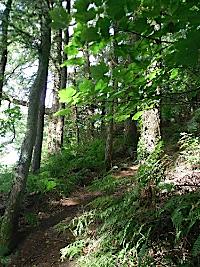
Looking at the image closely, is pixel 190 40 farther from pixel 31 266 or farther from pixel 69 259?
pixel 31 266

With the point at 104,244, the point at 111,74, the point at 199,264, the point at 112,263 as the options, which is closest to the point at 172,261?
the point at 199,264

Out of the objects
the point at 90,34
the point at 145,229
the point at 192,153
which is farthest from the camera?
the point at 192,153

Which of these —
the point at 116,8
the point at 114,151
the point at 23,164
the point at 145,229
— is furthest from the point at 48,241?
the point at 116,8

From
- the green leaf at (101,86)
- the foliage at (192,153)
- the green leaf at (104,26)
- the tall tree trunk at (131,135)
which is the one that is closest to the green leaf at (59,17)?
the green leaf at (104,26)

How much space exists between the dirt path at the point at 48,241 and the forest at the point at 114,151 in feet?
0.10

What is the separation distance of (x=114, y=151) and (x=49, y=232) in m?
5.79

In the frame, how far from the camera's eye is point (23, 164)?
773 centimetres

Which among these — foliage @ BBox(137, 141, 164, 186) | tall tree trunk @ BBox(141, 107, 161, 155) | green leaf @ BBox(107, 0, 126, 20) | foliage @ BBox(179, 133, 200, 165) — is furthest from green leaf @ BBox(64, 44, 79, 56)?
tall tree trunk @ BBox(141, 107, 161, 155)

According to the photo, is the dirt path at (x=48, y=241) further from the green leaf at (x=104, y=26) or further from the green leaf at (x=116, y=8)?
the green leaf at (x=116, y=8)

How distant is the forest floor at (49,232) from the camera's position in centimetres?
643

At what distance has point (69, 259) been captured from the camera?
226 inches

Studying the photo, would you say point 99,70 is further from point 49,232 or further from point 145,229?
point 49,232

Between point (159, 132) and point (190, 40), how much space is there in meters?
6.37

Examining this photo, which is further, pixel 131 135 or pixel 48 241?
pixel 131 135
